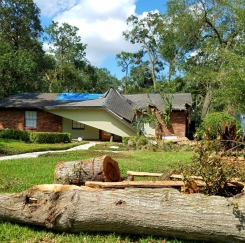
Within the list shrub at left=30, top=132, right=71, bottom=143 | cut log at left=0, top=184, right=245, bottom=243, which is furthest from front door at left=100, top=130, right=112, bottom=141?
cut log at left=0, top=184, right=245, bottom=243

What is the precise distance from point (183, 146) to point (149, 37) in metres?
25.5

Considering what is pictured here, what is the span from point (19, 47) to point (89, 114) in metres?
14.9

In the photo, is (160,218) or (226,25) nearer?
(160,218)

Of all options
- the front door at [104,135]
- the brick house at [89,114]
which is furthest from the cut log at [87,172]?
the front door at [104,135]

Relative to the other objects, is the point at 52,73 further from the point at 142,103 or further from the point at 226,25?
the point at 226,25

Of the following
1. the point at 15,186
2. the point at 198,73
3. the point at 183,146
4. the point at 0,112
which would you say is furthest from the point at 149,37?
the point at 15,186

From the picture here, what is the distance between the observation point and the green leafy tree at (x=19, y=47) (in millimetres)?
24669

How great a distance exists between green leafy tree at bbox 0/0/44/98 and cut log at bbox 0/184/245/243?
2185cm

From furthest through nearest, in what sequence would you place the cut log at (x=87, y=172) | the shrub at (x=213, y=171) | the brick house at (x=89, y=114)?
the brick house at (x=89, y=114) < the cut log at (x=87, y=172) < the shrub at (x=213, y=171)

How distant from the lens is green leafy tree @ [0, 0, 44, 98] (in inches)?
971

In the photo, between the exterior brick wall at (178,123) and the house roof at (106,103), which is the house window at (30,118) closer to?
the house roof at (106,103)

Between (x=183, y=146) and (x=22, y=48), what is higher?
(x=22, y=48)

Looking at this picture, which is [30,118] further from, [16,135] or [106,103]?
[106,103]

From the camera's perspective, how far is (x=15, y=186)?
5.95 meters
